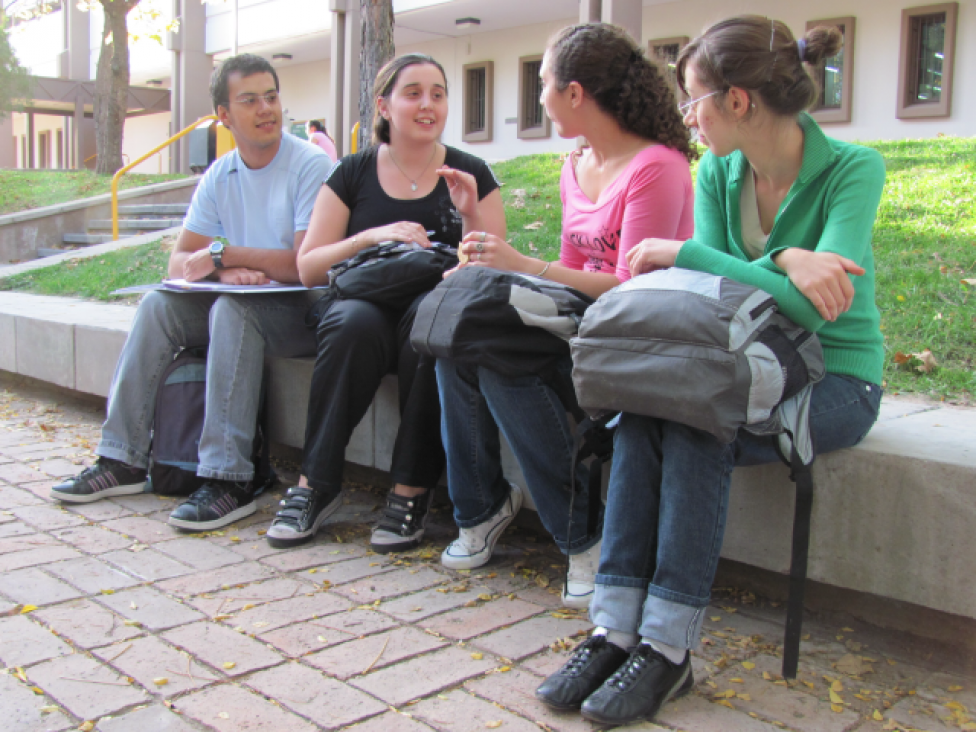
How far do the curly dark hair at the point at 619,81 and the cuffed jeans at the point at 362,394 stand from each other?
0.95 m

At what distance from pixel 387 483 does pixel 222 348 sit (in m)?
0.94

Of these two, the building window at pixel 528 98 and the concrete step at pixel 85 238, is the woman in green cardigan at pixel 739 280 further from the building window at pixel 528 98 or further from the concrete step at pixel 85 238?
the building window at pixel 528 98

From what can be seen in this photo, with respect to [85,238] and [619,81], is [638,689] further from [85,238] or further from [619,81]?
[85,238]

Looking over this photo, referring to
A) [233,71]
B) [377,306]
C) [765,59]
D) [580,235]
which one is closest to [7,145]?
[233,71]

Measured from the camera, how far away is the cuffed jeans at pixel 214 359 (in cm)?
370

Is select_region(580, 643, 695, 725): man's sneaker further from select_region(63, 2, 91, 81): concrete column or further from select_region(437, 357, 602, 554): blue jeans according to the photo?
select_region(63, 2, 91, 81): concrete column

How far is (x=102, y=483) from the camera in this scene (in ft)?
12.9

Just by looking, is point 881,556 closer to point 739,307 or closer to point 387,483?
point 739,307

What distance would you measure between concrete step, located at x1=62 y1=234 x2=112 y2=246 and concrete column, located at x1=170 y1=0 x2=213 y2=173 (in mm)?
9407

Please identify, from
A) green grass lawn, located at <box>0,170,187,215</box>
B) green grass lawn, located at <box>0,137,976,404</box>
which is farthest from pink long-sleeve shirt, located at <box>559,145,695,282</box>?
green grass lawn, located at <box>0,170,187,215</box>

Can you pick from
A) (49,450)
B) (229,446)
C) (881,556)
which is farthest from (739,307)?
(49,450)

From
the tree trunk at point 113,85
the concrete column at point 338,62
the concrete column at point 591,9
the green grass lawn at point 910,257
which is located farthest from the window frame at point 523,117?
the tree trunk at point 113,85

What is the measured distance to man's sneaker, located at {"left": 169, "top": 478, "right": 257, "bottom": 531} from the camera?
355cm

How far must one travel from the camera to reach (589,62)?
308 centimetres
